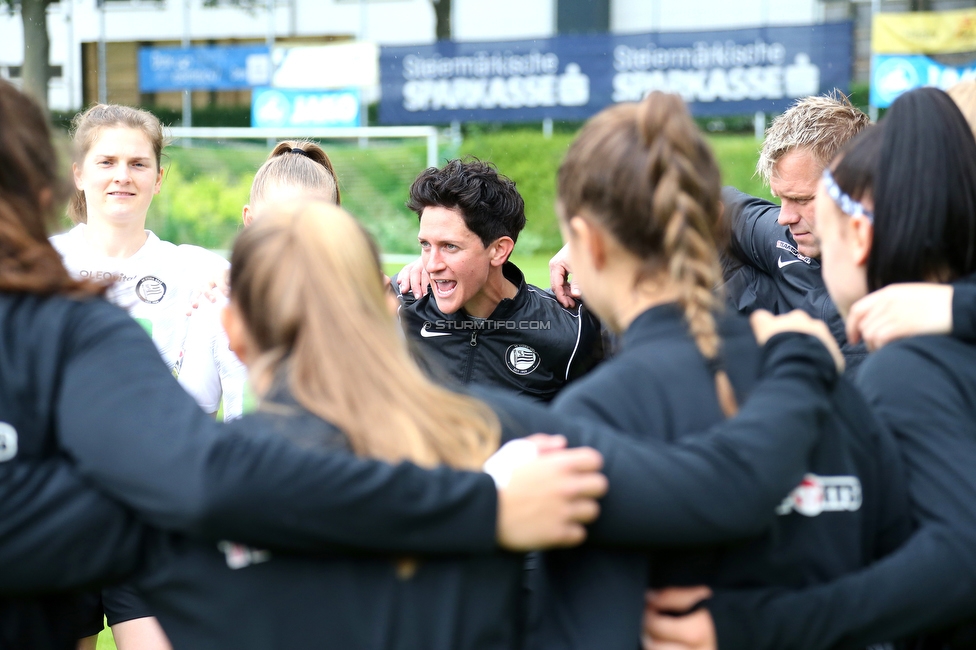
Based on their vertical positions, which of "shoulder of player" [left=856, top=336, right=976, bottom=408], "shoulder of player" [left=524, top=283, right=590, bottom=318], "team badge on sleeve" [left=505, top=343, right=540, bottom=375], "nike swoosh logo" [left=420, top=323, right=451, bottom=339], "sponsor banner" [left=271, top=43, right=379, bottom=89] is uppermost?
"sponsor banner" [left=271, top=43, right=379, bottom=89]

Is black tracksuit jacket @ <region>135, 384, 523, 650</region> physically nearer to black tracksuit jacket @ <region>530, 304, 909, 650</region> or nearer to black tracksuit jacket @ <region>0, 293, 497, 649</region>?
black tracksuit jacket @ <region>0, 293, 497, 649</region>

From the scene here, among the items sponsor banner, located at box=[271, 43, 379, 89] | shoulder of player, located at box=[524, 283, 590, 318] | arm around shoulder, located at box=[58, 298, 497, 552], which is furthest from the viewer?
sponsor banner, located at box=[271, 43, 379, 89]

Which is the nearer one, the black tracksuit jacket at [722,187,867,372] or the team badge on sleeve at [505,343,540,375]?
the black tracksuit jacket at [722,187,867,372]

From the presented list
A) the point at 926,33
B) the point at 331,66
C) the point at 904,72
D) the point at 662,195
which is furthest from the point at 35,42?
the point at 662,195

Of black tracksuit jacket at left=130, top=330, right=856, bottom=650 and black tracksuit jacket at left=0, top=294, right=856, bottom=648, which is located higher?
black tracksuit jacket at left=0, top=294, right=856, bottom=648

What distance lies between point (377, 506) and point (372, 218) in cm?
1889

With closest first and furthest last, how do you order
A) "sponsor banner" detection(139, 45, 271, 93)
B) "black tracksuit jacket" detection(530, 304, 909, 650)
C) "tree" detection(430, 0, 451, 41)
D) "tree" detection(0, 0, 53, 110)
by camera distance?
"black tracksuit jacket" detection(530, 304, 909, 650) < "tree" detection(0, 0, 53, 110) < "sponsor banner" detection(139, 45, 271, 93) < "tree" detection(430, 0, 451, 41)

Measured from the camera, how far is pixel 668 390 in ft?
5.49

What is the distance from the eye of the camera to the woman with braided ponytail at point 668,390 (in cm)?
164

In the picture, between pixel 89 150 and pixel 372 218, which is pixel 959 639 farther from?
pixel 372 218

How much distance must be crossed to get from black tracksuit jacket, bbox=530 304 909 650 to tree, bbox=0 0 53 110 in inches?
964

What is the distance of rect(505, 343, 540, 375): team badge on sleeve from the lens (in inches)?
168

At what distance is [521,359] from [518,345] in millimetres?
62

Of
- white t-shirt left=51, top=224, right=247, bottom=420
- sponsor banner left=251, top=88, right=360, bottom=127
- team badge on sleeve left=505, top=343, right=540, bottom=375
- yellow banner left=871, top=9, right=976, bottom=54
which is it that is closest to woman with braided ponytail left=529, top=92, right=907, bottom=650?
white t-shirt left=51, top=224, right=247, bottom=420
